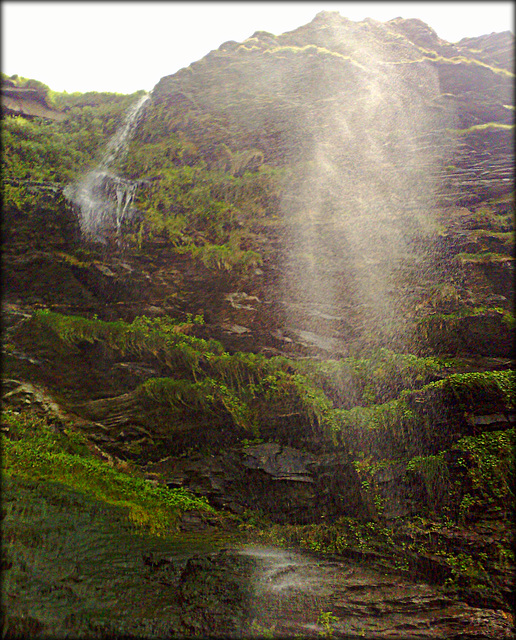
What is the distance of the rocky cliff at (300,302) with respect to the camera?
6.63m

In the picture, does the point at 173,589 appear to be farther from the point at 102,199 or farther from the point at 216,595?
the point at 102,199

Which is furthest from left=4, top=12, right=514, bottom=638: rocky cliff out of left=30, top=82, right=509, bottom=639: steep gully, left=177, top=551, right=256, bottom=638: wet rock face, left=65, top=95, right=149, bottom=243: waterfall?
left=177, top=551, right=256, bottom=638: wet rock face

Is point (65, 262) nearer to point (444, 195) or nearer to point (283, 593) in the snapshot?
point (283, 593)

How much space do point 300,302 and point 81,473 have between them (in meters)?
6.19

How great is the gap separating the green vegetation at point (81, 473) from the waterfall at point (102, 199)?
482 cm

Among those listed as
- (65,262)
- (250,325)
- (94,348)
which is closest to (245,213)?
(250,325)

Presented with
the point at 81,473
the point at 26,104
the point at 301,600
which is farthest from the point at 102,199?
the point at 301,600

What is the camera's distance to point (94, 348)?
7.99 meters

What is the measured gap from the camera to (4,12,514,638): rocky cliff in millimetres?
6629

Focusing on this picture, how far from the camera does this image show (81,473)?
6.27m

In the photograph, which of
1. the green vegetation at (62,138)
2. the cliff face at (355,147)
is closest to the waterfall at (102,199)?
the green vegetation at (62,138)

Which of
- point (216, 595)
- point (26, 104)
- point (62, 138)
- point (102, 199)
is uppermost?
point (26, 104)

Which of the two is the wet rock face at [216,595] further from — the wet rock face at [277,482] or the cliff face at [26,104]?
the cliff face at [26,104]

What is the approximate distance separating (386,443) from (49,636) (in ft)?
18.5
